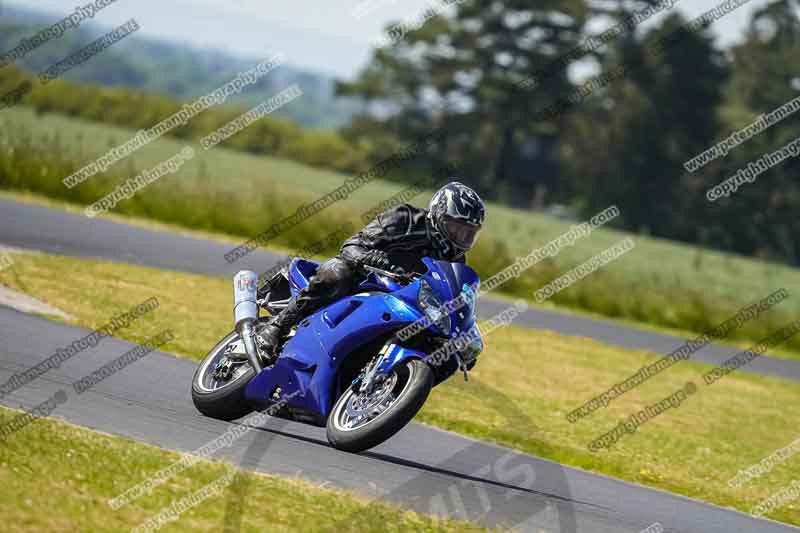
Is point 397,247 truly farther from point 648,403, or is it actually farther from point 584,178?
point 584,178

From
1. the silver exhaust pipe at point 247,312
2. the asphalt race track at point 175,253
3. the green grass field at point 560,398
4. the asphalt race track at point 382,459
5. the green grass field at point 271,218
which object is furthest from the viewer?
the green grass field at point 271,218

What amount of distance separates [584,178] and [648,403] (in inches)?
2593

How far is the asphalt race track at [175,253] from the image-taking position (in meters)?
17.5

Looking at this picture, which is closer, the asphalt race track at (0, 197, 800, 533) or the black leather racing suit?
the asphalt race track at (0, 197, 800, 533)

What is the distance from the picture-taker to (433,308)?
7.88m

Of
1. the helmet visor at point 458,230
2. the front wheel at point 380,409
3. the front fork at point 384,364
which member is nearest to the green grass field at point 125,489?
the front wheel at point 380,409

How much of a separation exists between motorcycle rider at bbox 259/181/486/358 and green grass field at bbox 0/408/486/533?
1.82 metres

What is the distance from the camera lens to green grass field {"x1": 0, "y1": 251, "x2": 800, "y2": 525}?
11.0 meters

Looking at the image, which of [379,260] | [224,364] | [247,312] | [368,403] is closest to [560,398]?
[247,312]

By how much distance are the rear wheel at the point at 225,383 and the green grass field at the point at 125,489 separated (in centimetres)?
149

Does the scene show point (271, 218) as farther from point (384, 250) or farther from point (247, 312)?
point (384, 250)

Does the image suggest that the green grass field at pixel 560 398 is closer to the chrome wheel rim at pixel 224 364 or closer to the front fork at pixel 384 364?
the chrome wheel rim at pixel 224 364

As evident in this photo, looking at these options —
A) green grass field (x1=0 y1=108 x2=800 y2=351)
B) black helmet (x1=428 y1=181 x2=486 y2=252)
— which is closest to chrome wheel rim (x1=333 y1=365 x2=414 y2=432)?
black helmet (x1=428 y1=181 x2=486 y2=252)

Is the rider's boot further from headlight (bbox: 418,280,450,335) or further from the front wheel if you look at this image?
headlight (bbox: 418,280,450,335)
